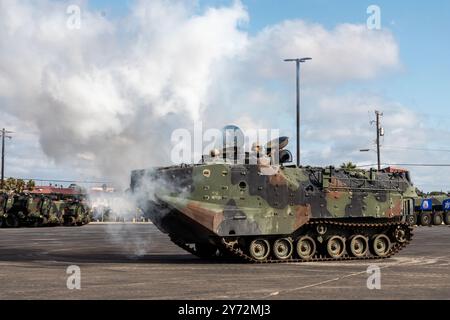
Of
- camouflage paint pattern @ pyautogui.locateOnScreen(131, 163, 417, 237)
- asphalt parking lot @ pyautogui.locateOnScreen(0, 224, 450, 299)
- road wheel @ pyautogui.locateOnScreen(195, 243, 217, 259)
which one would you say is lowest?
asphalt parking lot @ pyautogui.locateOnScreen(0, 224, 450, 299)

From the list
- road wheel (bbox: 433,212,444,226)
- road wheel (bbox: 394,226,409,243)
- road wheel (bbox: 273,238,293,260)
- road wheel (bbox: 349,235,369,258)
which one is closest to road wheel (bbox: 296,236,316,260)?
road wheel (bbox: 273,238,293,260)

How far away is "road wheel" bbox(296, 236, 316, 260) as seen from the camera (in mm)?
20312

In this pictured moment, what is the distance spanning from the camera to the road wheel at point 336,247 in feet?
68.2

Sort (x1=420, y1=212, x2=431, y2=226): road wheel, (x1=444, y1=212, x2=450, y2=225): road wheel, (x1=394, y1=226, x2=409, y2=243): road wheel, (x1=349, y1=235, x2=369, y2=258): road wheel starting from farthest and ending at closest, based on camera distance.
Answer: (x1=444, y1=212, x2=450, y2=225): road wheel
(x1=420, y1=212, x2=431, y2=226): road wheel
(x1=394, y1=226, x2=409, y2=243): road wheel
(x1=349, y1=235, x2=369, y2=258): road wheel

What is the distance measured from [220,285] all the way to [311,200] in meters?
7.85

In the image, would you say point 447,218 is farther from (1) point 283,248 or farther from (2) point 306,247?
(1) point 283,248

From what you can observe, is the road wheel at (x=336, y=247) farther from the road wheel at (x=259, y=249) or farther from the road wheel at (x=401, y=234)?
the road wheel at (x=401, y=234)

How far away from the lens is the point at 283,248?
20.2 metres

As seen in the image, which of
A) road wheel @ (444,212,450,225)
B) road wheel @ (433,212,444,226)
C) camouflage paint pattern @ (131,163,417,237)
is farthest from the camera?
road wheel @ (444,212,450,225)

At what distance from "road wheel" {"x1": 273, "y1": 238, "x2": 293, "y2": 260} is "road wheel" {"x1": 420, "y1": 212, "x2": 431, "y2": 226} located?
40644mm

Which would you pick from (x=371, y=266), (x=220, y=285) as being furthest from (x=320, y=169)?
(x=220, y=285)

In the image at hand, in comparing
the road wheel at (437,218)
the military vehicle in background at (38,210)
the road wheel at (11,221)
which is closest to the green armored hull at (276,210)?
the military vehicle in background at (38,210)

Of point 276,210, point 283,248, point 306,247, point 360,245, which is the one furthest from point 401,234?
point 276,210

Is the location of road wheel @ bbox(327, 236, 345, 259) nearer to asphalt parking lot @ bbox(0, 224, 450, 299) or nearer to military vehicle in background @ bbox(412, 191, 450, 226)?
asphalt parking lot @ bbox(0, 224, 450, 299)
